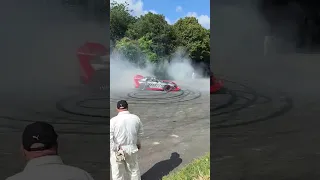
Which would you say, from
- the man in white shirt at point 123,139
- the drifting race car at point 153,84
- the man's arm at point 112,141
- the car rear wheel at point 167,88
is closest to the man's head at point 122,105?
the man in white shirt at point 123,139

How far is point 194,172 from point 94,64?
1.45 m

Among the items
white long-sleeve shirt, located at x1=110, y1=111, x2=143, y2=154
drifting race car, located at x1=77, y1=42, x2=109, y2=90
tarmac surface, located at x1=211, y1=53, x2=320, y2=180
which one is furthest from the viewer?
white long-sleeve shirt, located at x1=110, y1=111, x2=143, y2=154

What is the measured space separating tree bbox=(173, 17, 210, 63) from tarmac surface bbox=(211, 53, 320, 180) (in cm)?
156

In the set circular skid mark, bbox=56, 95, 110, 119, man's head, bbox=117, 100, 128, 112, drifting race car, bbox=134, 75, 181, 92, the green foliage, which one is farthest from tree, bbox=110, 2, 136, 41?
circular skid mark, bbox=56, 95, 110, 119

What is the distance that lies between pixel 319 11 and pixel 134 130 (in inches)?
68.1

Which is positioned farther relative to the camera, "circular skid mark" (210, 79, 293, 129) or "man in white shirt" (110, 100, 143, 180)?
"man in white shirt" (110, 100, 143, 180)

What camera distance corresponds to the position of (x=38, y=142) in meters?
1.14

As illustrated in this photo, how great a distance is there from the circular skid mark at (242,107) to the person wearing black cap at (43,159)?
1.98 metres

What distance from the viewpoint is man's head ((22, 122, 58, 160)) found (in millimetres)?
1142

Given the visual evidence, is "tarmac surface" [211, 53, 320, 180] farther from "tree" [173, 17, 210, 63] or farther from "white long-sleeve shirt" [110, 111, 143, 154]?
"tree" [173, 17, 210, 63]

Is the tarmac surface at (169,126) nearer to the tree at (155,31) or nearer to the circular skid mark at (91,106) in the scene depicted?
the tree at (155,31)

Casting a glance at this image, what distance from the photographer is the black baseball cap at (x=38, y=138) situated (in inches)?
45.0

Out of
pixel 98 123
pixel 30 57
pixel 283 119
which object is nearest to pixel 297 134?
pixel 283 119

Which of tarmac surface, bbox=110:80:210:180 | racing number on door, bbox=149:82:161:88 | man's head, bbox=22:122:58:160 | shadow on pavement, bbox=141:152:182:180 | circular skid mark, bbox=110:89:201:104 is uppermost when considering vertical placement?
racing number on door, bbox=149:82:161:88
